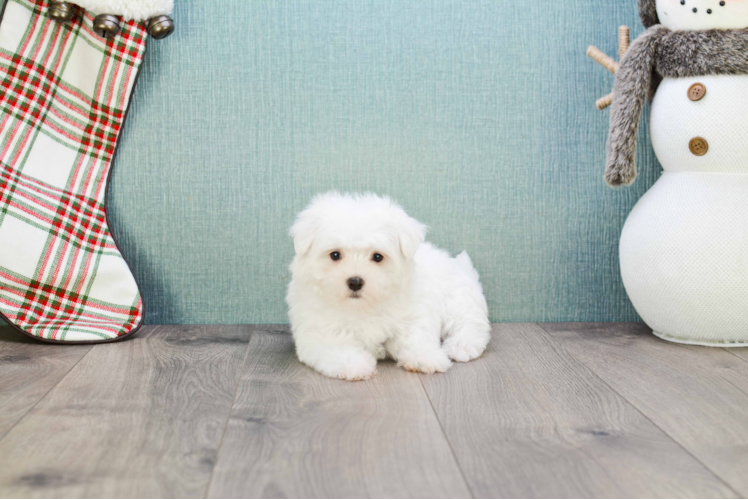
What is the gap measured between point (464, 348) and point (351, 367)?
354mm

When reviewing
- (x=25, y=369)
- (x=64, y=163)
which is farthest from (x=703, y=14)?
(x=25, y=369)

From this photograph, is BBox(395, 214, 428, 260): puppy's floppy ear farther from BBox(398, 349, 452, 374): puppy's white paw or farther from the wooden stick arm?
the wooden stick arm


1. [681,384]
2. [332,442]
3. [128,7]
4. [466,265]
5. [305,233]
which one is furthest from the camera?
[466,265]

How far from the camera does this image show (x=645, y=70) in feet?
6.00

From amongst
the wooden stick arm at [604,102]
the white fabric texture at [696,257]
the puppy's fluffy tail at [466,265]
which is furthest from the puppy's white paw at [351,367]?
the wooden stick arm at [604,102]

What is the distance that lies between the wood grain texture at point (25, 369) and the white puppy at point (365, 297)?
0.60 metres

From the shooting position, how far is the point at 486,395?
1475mm

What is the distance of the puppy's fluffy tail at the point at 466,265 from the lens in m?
2.00

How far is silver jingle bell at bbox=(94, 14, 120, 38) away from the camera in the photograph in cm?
186

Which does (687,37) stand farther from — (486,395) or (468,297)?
(486,395)

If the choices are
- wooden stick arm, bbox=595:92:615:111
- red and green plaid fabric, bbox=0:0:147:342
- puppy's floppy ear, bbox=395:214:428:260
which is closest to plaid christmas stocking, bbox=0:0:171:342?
red and green plaid fabric, bbox=0:0:147:342

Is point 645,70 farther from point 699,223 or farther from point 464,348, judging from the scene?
point 464,348

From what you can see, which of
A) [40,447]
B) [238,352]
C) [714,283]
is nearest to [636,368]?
[714,283]

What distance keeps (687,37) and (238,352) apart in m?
1.50
